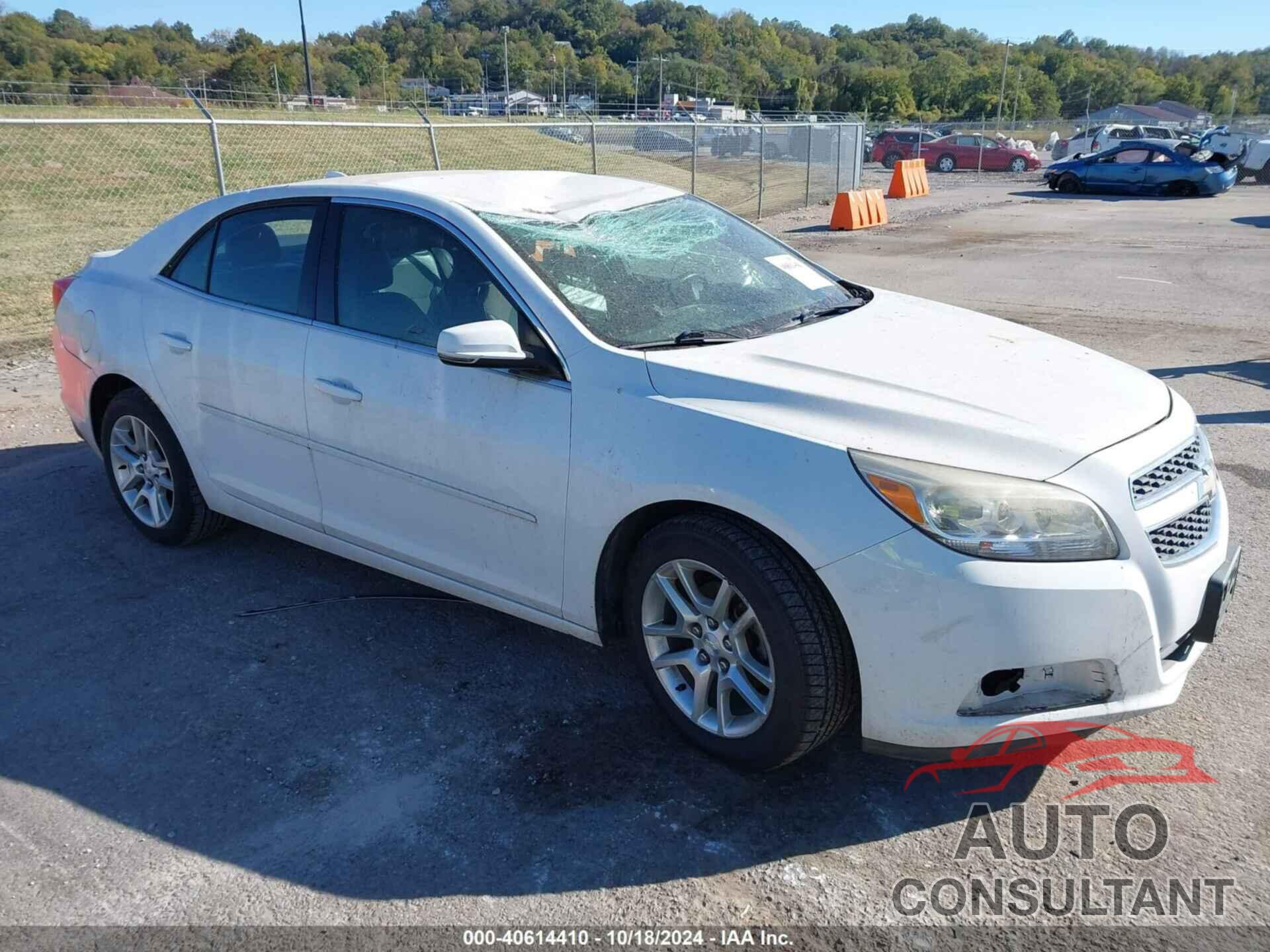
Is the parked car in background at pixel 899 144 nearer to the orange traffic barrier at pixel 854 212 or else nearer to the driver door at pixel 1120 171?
the driver door at pixel 1120 171

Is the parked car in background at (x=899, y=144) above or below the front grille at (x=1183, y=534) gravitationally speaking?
above

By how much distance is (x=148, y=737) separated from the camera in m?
3.38

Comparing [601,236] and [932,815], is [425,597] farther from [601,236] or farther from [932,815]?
[932,815]

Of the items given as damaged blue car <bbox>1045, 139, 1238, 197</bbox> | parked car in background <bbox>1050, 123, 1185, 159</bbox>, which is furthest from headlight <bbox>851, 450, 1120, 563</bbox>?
parked car in background <bbox>1050, 123, 1185, 159</bbox>

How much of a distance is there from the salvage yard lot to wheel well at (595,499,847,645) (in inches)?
15.4

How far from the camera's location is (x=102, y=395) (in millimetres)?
4945

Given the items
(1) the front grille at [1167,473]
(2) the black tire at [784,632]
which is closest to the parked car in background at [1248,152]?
(1) the front grille at [1167,473]

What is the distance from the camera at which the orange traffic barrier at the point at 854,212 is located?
60.7 feet

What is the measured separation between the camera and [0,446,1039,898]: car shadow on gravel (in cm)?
282

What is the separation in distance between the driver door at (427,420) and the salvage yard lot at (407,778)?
46 centimetres

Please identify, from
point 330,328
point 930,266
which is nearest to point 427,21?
point 930,266

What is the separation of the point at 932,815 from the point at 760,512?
1038mm

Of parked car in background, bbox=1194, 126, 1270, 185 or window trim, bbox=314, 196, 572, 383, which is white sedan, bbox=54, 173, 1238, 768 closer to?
window trim, bbox=314, 196, 572, 383

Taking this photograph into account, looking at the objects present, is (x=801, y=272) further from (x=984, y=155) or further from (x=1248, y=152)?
(x=984, y=155)
